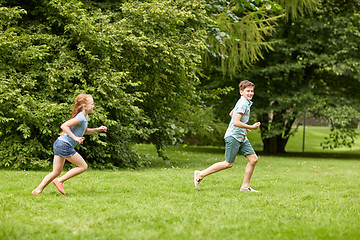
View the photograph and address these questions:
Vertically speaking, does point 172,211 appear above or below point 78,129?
below

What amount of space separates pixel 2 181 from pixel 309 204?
5.24 m

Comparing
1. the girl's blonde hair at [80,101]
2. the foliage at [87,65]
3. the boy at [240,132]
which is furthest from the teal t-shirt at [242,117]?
the foliage at [87,65]

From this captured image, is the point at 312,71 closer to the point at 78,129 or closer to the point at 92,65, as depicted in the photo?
the point at 92,65

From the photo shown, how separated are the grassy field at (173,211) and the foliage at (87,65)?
7.80ft

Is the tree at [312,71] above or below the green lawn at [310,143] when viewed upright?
above

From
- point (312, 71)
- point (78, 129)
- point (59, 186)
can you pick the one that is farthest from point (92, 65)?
point (312, 71)

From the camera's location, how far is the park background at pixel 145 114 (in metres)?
4.95

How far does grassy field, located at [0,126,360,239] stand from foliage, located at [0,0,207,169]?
2.38 meters

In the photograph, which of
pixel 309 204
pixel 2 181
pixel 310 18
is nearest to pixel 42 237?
pixel 309 204

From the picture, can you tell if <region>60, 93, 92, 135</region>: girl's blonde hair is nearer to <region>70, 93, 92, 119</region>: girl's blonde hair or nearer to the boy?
<region>70, 93, 92, 119</region>: girl's blonde hair

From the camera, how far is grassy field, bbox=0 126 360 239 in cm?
439

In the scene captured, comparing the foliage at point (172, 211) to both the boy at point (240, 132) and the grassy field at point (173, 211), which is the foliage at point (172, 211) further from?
the boy at point (240, 132)

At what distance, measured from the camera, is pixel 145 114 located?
14.0 meters

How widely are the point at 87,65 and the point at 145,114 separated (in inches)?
116
